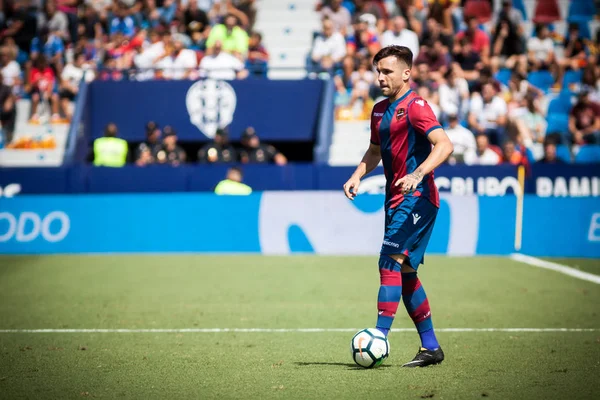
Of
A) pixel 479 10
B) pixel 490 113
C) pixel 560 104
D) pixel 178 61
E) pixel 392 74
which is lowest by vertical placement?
pixel 490 113

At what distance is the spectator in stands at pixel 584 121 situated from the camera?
1925cm

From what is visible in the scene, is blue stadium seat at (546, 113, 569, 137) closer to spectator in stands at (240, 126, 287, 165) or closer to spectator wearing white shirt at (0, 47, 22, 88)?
spectator in stands at (240, 126, 287, 165)

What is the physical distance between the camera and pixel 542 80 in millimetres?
20984

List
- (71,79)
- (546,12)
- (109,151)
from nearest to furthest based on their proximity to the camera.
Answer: (109,151) < (71,79) < (546,12)

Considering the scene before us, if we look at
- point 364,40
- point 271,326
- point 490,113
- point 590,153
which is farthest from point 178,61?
point 271,326

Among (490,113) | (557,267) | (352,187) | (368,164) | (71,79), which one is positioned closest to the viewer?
(352,187)

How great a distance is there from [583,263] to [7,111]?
12447 mm

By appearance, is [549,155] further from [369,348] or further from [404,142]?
[369,348]

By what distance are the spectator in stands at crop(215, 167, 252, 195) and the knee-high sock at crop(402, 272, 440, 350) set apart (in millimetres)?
10257

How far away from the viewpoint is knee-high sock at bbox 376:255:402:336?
641cm

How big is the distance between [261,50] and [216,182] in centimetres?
487

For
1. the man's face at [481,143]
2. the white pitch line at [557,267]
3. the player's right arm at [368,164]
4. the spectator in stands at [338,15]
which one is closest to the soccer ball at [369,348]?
the player's right arm at [368,164]

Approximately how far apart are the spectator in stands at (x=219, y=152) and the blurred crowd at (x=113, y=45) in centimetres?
154

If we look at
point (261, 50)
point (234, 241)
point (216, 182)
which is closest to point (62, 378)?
point (234, 241)
